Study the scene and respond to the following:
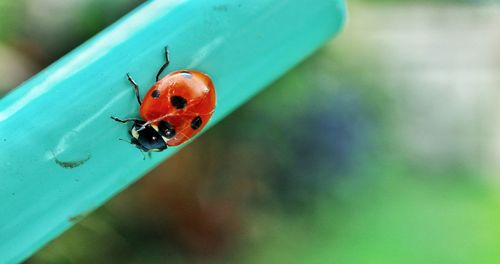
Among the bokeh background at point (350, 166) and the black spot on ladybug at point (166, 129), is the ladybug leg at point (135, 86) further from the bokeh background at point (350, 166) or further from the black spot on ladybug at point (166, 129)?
the bokeh background at point (350, 166)

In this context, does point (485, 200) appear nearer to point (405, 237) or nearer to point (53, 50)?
point (405, 237)

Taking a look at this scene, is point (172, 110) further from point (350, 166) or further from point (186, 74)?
point (350, 166)

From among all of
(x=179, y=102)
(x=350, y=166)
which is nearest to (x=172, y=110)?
(x=179, y=102)

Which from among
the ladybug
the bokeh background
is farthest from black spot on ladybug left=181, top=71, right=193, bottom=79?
the bokeh background

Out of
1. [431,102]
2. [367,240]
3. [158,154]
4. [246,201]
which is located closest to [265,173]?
[246,201]

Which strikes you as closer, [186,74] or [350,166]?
[186,74]

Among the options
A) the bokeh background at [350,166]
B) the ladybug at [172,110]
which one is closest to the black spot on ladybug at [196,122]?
the ladybug at [172,110]
